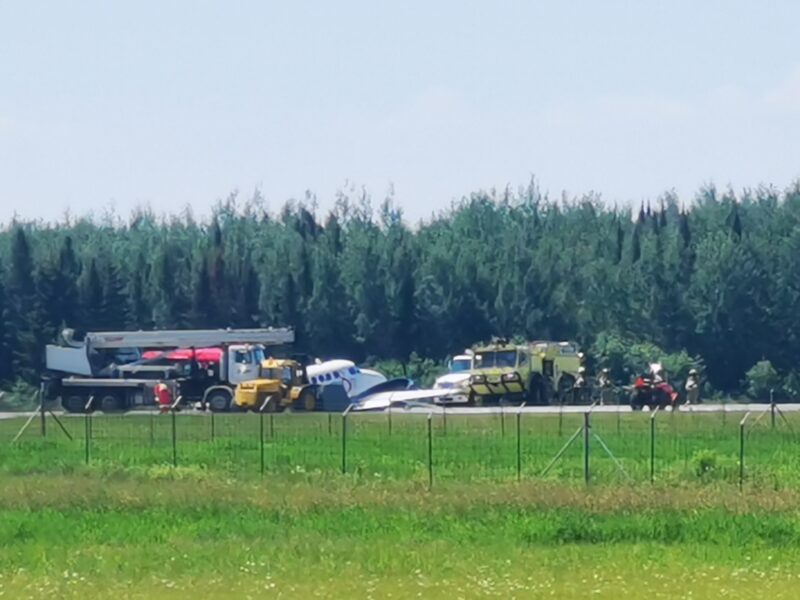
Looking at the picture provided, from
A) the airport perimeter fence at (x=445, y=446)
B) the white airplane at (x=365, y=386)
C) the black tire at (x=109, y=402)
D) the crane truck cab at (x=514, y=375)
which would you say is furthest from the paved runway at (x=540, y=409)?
the black tire at (x=109, y=402)

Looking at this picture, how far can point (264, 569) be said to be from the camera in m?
21.6

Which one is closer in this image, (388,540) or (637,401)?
(388,540)

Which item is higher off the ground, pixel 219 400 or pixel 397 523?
pixel 219 400

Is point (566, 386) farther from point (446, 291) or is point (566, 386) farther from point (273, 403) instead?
point (446, 291)

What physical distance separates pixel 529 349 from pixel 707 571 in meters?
48.0

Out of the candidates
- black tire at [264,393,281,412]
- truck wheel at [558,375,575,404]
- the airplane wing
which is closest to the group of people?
truck wheel at [558,375,575,404]

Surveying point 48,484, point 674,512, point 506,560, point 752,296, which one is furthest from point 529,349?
point 506,560

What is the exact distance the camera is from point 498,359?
6888 cm

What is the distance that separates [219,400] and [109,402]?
16.5 feet

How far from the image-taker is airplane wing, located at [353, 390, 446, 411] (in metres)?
68.9

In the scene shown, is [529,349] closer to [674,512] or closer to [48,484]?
[48,484]

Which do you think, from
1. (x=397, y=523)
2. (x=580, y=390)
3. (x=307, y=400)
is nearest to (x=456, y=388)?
(x=580, y=390)

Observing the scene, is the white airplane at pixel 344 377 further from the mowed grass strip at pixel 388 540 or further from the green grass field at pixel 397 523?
the mowed grass strip at pixel 388 540

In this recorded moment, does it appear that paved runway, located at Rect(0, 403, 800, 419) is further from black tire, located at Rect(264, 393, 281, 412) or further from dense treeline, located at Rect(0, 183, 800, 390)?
dense treeline, located at Rect(0, 183, 800, 390)
